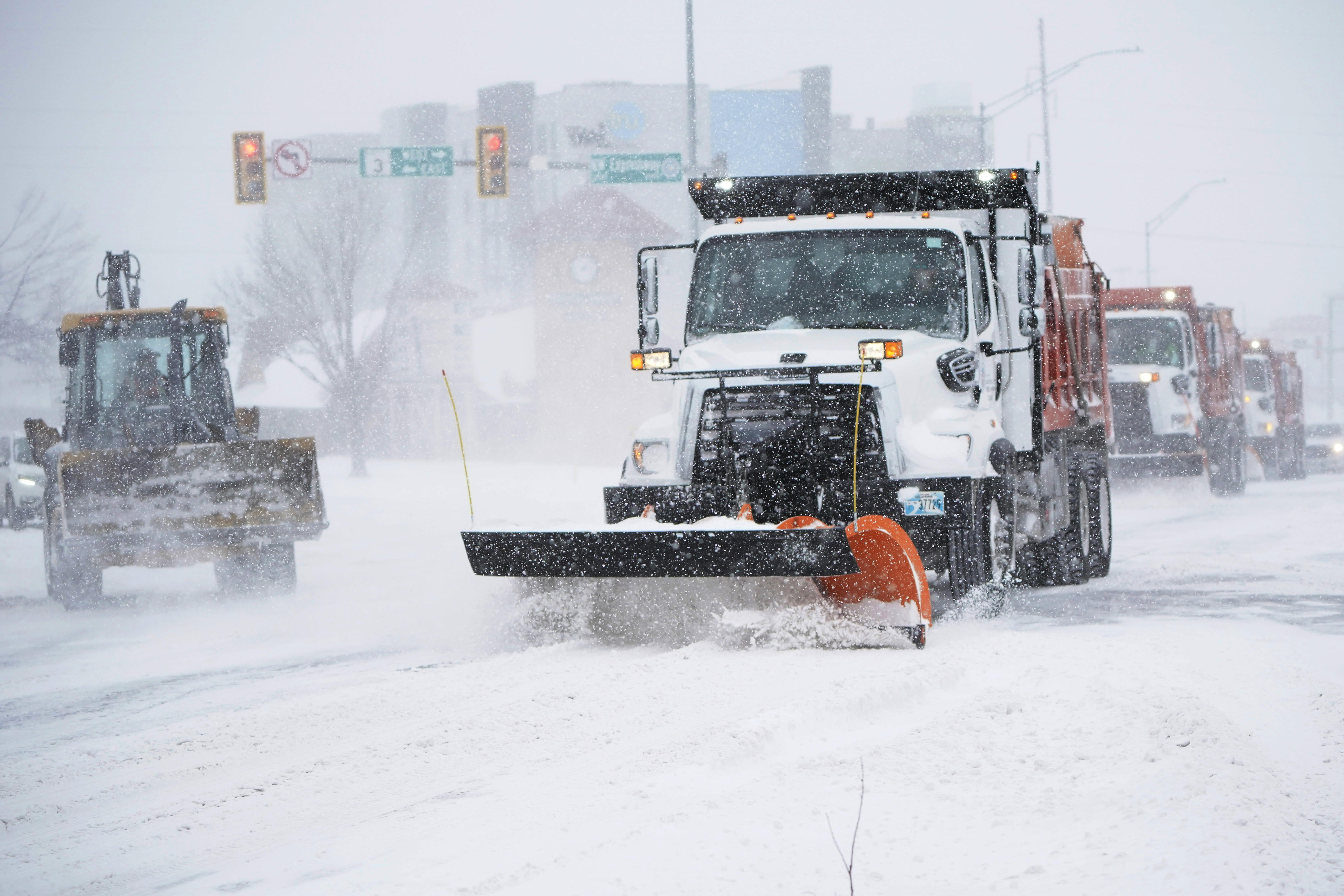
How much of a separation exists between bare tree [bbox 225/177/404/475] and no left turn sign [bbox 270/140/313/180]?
66.0 feet

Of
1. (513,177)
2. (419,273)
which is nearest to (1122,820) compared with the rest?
(513,177)

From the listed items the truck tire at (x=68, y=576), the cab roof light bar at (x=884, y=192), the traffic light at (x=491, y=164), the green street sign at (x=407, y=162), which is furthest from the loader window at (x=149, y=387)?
the green street sign at (x=407, y=162)

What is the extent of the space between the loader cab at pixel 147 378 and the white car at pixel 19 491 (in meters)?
9.34

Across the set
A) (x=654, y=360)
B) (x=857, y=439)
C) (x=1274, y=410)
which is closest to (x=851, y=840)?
(x=857, y=439)

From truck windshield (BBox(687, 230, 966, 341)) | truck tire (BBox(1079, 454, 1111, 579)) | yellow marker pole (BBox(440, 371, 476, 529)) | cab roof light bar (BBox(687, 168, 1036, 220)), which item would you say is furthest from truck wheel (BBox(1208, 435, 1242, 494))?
truck windshield (BBox(687, 230, 966, 341))

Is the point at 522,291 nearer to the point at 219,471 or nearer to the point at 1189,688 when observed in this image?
the point at 219,471

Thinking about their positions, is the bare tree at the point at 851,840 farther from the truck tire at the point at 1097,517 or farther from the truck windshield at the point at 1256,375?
the truck windshield at the point at 1256,375

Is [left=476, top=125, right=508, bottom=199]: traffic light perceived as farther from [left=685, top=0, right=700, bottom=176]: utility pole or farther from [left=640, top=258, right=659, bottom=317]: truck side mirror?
[left=640, top=258, right=659, bottom=317]: truck side mirror

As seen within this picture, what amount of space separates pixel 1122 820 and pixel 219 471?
32.0 ft

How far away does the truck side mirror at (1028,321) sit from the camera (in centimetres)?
919

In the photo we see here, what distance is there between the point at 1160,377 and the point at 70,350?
14.4m

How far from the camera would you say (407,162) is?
24.1 meters

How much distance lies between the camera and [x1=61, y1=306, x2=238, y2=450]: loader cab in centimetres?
1374

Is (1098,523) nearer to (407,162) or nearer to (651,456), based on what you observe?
(651,456)
